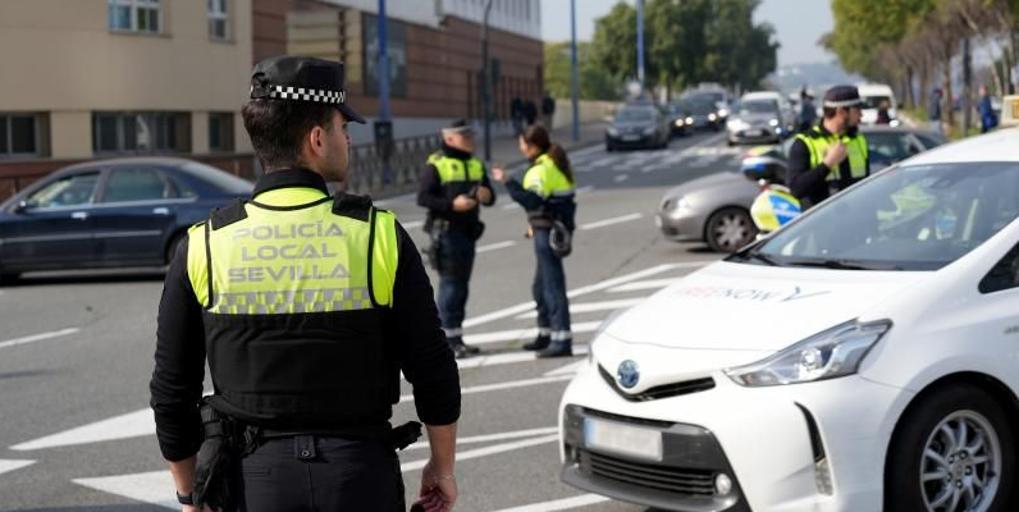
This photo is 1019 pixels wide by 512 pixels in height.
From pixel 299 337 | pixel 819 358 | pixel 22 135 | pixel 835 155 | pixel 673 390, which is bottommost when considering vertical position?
pixel 673 390

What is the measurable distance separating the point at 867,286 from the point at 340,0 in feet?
144

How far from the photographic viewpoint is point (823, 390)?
5.68m

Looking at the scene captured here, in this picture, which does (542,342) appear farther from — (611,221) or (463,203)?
(611,221)

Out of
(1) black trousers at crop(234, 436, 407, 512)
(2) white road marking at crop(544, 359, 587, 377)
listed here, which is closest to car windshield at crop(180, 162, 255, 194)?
(2) white road marking at crop(544, 359, 587, 377)

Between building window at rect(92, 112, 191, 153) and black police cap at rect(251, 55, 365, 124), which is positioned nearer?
black police cap at rect(251, 55, 365, 124)

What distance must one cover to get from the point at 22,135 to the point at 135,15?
12.5ft

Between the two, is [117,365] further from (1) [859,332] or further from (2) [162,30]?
(2) [162,30]

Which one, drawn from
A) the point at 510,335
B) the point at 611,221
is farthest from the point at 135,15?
the point at 510,335

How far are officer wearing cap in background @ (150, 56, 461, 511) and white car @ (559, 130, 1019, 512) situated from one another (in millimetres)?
2434

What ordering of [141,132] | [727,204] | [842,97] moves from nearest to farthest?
[842,97] → [727,204] → [141,132]

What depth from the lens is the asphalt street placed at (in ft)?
24.7

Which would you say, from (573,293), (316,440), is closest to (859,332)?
(316,440)

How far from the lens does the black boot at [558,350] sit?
442 inches

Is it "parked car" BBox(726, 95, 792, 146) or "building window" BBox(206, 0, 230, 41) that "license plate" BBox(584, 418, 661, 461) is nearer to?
"building window" BBox(206, 0, 230, 41)
